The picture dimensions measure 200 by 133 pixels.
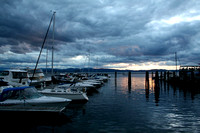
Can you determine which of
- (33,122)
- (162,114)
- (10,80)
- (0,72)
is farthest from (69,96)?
(0,72)

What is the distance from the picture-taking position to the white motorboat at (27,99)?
13633mm

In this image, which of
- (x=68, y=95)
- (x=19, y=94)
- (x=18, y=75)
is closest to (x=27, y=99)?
Answer: (x=19, y=94)

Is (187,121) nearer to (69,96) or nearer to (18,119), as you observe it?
(69,96)

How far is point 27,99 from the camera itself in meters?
13.9

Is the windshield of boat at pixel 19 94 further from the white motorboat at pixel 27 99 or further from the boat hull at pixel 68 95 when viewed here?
the boat hull at pixel 68 95

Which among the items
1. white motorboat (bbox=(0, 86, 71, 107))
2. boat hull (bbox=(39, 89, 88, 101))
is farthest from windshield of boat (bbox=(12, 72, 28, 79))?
white motorboat (bbox=(0, 86, 71, 107))

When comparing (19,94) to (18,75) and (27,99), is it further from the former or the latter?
(18,75)

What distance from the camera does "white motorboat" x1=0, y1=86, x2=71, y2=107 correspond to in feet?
44.7

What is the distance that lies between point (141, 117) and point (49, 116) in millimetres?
8557

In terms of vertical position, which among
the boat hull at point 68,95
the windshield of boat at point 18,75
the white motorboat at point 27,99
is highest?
the windshield of boat at point 18,75

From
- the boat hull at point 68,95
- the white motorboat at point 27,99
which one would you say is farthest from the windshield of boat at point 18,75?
the white motorboat at point 27,99

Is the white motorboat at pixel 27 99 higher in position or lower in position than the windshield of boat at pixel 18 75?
lower

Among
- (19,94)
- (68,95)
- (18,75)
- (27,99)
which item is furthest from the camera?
(18,75)

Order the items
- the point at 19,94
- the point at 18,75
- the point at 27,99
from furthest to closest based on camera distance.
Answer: the point at 18,75 < the point at 19,94 < the point at 27,99
